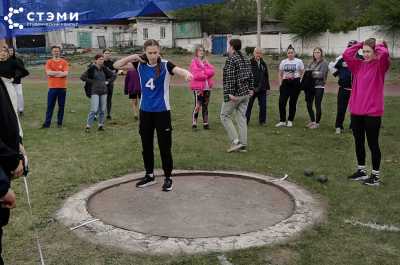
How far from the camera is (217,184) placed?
6.92 m

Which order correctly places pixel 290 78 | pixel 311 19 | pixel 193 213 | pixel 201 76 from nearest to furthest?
pixel 193 213, pixel 201 76, pixel 290 78, pixel 311 19

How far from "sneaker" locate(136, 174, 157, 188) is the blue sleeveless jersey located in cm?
101

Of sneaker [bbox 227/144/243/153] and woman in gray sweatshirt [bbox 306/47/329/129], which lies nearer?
sneaker [bbox 227/144/243/153]

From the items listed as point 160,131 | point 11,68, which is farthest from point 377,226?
point 11,68

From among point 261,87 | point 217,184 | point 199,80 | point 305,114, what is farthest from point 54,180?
point 305,114

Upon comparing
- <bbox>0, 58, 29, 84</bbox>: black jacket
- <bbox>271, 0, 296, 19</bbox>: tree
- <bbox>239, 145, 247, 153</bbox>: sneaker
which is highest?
<bbox>271, 0, 296, 19</bbox>: tree

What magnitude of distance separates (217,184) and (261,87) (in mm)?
5102

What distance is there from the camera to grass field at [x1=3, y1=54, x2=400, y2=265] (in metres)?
4.59

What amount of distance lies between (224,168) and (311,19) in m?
38.7

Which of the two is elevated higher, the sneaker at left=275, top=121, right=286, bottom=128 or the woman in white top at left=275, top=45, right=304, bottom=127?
the woman in white top at left=275, top=45, right=304, bottom=127

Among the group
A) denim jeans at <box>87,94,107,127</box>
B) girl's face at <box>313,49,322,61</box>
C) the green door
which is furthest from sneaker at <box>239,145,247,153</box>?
the green door

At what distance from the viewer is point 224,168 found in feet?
25.6

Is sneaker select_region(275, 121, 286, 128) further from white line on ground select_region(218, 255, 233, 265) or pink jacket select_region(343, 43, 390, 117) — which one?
white line on ground select_region(218, 255, 233, 265)

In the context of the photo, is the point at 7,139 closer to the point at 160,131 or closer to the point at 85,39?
the point at 160,131
